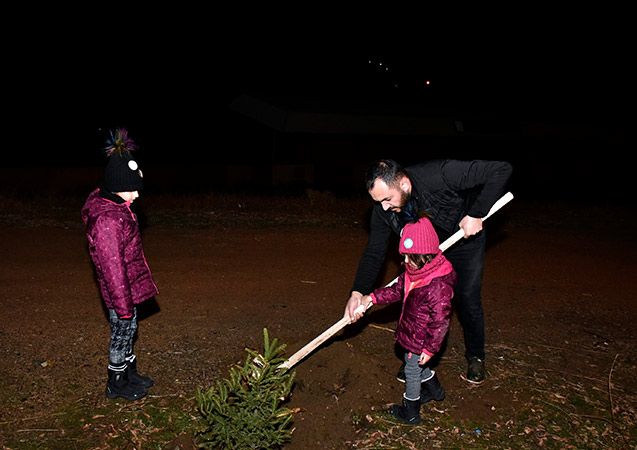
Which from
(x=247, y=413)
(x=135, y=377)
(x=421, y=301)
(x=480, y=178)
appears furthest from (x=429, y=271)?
(x=135, y=377)

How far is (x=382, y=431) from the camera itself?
3.59 metres

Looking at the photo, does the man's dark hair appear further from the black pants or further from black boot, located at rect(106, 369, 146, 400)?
black boot, located at rect(106, 369, 146, 400)

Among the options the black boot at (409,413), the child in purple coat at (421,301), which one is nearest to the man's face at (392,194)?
the child in purple coat at (421,301)

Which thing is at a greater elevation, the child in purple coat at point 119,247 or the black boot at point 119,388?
the child in purple coat at point 119,247

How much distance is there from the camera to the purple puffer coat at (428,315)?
11.0 ft

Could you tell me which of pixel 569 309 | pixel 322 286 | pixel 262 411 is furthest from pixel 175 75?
pixel 262 411

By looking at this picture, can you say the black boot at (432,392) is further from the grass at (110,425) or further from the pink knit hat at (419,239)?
the grass at (110,425)

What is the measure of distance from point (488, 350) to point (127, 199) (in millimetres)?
3247

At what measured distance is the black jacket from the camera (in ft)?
11.9

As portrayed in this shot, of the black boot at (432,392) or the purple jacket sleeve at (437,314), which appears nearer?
the purple jacket sleeve at (437,314)

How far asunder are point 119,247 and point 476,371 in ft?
9.06

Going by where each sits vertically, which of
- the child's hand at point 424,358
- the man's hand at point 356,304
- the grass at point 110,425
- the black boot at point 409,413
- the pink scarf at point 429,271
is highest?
the pink scarf at point 429,271

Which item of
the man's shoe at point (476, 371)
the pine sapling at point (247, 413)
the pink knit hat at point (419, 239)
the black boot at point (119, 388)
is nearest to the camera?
the pine sapling at point (247, 413)

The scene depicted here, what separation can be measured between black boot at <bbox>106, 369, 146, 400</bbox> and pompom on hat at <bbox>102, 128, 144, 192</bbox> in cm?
128
